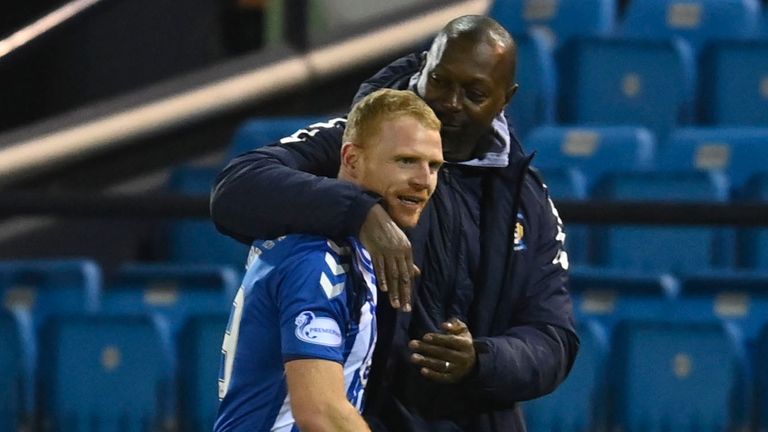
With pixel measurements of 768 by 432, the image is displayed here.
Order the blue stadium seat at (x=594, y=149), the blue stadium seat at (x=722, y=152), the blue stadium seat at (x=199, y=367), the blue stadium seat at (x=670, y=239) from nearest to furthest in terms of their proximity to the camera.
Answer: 1. the blue stadium seat at (x=199, y=367)
2. the blue stadium seat at (x=670, y=239)
3. the blue stadium seat at (x=722, y=152)
4. the blue stadium seat at (x=594, y=149)

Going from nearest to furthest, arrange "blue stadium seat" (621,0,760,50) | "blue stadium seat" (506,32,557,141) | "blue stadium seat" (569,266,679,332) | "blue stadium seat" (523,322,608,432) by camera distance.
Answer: "blue stadium seat" (523,322,608,432) < "blue stadium seat" (569,266,679,332) < "blue stadium seat" (506,32,557,141) < "blue stadium seat" (621,0,760,50)

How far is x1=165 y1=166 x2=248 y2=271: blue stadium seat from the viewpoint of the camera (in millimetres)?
6285

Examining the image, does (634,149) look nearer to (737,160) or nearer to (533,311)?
(737,160)

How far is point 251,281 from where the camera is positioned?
9.07 feet

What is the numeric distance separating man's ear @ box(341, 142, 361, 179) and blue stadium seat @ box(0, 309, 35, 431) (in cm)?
286

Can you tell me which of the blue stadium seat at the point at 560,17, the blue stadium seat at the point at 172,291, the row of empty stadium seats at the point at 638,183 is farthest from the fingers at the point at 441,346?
the blue stadium seat at the point at 560,17

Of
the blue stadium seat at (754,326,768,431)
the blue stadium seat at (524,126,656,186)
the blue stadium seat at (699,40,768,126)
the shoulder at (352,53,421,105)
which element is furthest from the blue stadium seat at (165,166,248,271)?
the shoulder at (352,53,421,105)

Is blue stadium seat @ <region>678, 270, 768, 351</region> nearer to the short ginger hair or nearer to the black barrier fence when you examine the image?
the black barrier fence

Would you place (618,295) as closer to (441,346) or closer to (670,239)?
(670,239)

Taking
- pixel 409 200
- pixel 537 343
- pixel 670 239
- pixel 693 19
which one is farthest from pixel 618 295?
pixel 409 200

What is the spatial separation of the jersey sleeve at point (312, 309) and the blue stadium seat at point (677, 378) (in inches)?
97.5

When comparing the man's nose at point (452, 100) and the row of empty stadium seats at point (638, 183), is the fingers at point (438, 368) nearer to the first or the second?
the man's nose at point (452, 100)

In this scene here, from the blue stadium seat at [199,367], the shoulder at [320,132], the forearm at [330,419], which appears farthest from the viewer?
the blue stadium seat at [199,367]

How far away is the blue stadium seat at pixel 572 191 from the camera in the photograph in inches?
227
